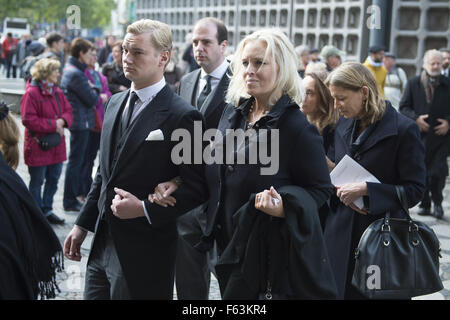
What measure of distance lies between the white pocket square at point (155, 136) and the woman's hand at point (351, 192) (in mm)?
1034

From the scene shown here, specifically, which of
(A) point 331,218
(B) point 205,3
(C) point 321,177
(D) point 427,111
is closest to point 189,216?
(A) point 331,218

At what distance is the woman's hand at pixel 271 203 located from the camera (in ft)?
7.78

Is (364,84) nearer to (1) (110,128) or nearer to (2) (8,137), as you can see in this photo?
(1) (110,128)

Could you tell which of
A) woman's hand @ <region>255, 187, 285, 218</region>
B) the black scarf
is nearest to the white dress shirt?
the black scarf

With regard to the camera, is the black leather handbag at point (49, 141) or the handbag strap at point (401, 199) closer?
the handbag strap at point (401, 199)

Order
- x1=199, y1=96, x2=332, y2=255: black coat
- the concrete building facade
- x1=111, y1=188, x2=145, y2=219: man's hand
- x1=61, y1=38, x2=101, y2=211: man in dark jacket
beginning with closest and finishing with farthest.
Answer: x1=199, y1=96, x2=332, y2=255: black coat < x1=111, y1=188, x2=145, y2=219: man's hand < x1=61, y1=38, x2=101, y2=211: man in dark jacket < the concrete building facade

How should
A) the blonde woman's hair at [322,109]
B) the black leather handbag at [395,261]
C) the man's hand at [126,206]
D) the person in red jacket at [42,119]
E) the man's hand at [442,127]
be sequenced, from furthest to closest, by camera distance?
the man's hand at [442,127] < the person in red jacket at [42,119] < the blonde woman's hair at [322,109] < the black leather handbag at [395,261] < the man's hand at [126,206]

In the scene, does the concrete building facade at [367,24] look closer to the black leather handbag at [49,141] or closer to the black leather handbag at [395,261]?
the black leather handbag at [49,141]

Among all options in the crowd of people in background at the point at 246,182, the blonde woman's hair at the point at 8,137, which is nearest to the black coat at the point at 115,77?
the crowd of people in background at the point at 246,182

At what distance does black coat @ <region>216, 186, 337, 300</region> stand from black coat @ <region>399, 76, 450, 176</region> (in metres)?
5.39

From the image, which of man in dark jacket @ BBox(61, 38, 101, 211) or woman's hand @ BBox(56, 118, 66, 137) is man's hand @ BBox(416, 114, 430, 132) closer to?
man in dark jacket @ BBox(61, 38, 101, 211)

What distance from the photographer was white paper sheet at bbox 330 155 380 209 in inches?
127
